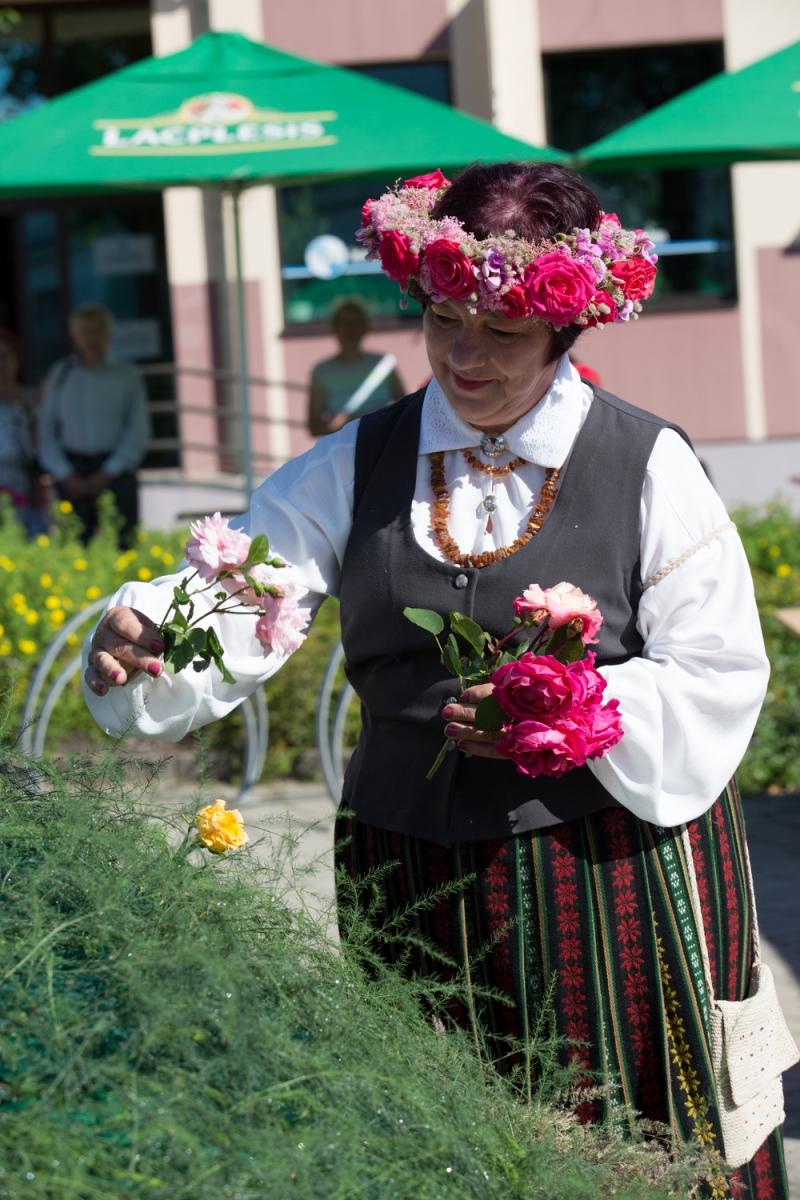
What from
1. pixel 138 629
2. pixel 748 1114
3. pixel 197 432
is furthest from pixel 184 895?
pixel 197 432

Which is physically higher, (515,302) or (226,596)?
(515,302)

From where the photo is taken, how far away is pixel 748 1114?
1971mm

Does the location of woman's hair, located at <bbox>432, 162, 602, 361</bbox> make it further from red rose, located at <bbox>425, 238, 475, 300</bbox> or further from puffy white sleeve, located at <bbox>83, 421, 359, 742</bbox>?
puffy white sleeve, located at <bbox>83, 421, 359, 742</bbox>

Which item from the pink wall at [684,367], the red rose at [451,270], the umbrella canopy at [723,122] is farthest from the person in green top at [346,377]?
the red rose at [451,270]

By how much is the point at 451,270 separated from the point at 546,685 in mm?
602

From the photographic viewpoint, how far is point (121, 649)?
1.82 metres

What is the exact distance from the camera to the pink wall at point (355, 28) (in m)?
10.6

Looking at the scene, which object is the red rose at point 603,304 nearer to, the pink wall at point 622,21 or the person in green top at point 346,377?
the person in green top at point 346,377

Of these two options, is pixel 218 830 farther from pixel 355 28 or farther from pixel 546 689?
pixel 355 28

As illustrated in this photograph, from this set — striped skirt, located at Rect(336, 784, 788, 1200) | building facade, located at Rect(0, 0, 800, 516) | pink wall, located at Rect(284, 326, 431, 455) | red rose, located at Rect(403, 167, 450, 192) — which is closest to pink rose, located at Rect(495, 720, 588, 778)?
striped skirt, located at Rect(336, 784, 788, 1200)

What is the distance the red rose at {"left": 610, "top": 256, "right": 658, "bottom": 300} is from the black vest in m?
0.17

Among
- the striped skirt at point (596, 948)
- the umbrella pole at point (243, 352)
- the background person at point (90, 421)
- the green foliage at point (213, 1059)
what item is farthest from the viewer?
the background person at point (90, 421)

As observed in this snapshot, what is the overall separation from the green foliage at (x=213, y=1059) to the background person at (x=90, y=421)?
6.95 meters

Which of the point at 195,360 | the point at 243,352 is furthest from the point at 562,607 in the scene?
the point at 195,360
